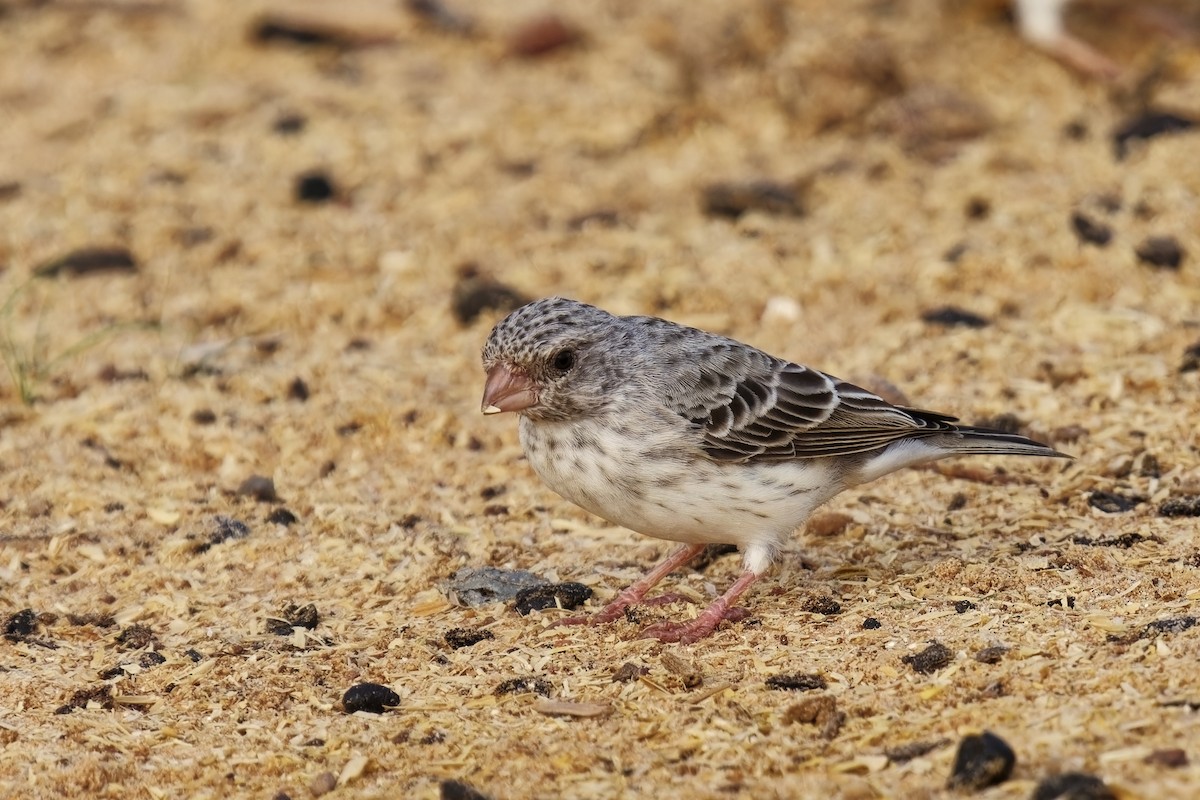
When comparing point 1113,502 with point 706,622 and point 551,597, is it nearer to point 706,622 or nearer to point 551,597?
point 706,622

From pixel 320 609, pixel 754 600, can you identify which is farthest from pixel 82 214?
pixel 754 600

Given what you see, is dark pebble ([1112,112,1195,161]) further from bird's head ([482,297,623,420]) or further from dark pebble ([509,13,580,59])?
bird's head ([482,297,623,420])

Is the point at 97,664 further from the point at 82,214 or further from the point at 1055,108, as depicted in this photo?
the point at 1055,108

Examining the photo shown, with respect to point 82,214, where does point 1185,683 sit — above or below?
above

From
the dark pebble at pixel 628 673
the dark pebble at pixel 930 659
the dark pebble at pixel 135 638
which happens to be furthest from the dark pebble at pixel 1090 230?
the dark pebble at pixel 135 638

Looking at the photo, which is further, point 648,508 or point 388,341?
point 388,341

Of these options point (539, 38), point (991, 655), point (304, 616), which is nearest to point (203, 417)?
point (304, 616)
